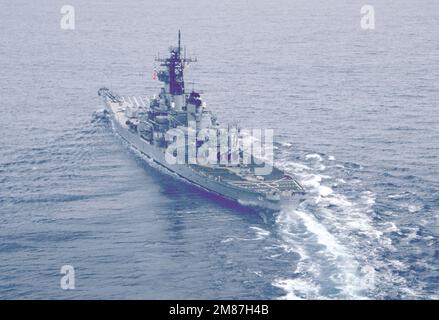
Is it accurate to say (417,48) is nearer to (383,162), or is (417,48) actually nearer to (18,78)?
(383,162)

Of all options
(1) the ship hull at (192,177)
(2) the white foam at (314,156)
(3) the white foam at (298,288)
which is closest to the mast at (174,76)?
(1) the ship hull at (192,177)

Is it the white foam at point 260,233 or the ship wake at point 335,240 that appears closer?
the ship wake at point 335,240

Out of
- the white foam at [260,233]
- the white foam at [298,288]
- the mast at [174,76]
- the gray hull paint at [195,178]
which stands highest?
the mast at [174,76]

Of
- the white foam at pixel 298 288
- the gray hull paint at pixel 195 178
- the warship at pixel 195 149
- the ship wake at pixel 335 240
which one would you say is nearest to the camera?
the white foam at pixel 298 288

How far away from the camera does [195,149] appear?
107m

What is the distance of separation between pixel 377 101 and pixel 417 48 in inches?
2530

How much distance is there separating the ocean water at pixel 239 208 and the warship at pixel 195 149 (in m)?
2.61

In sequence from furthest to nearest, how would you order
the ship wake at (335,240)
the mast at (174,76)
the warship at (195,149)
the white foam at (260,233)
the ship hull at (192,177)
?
1. the mast at (174,76)
2. the warship at (195,149)
3. the ship hull at (192,177)
4. the white foam at (260,233)
5. the ship wake at (335,240)

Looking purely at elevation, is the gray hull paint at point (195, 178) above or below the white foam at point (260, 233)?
above

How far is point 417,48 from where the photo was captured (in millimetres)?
194000

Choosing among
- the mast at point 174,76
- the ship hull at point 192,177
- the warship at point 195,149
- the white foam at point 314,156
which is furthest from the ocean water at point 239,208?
the mast at point 174,76

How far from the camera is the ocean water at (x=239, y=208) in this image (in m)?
69.8

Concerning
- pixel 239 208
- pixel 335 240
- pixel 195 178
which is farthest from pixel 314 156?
pixel 335 240

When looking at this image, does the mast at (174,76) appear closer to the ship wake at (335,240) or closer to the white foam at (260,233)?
the ship wake at (335,240)
